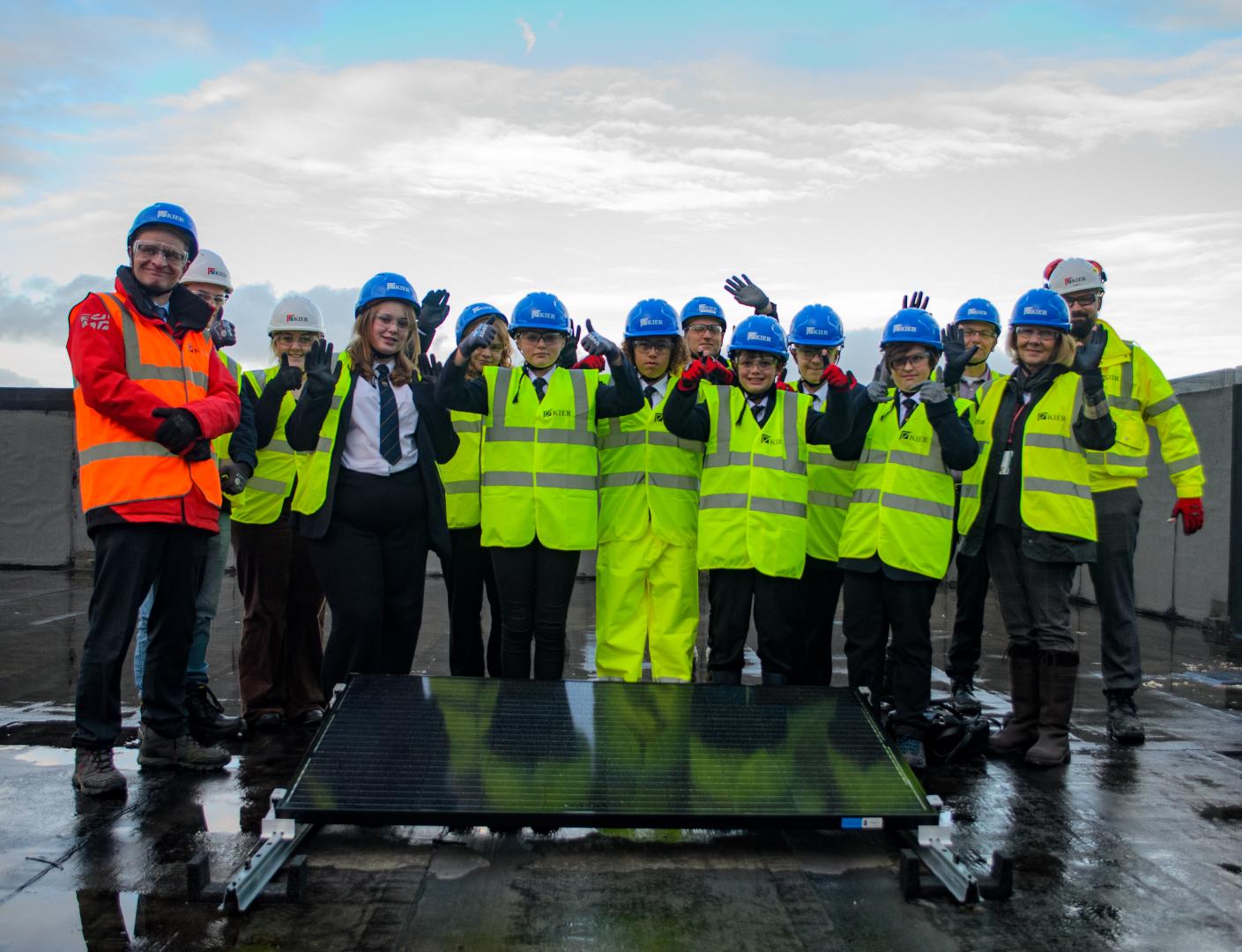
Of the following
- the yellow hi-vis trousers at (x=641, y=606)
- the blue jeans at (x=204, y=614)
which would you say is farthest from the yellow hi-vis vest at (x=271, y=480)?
the yellow hi-vis trousers at (x=641, y=606)

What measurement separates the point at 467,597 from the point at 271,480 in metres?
1.23

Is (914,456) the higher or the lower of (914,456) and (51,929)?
the higher

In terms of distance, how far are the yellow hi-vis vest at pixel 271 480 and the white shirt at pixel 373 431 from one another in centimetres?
66

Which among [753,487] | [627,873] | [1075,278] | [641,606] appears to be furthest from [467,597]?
[1075,278]

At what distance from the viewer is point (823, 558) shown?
566 cm

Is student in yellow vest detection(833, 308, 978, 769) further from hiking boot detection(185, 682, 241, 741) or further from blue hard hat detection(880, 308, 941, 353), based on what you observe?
hiking boot detection(185, 682, 241, 741)

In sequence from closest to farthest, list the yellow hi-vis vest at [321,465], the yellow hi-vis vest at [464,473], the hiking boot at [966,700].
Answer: the yellow hi-vis vest at [321,465] < the yellow hi-vis vest at [464,473] < the hiking boot at [966,700]

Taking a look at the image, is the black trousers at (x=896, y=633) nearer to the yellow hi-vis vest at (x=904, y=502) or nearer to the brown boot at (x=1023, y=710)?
the yellow hi-vis vest at (x=904, y=502)

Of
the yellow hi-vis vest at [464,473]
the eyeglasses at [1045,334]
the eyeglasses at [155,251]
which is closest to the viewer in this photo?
the eyeglasses at [155,251]

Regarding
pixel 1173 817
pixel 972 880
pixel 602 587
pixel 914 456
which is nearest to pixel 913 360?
pixel 914 456

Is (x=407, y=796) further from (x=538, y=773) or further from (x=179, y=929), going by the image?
(x=179, y=929)

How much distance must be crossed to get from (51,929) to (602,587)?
9.74ft

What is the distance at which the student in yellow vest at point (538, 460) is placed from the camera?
5.11 m

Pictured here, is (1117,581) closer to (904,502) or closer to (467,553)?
(904,502)
